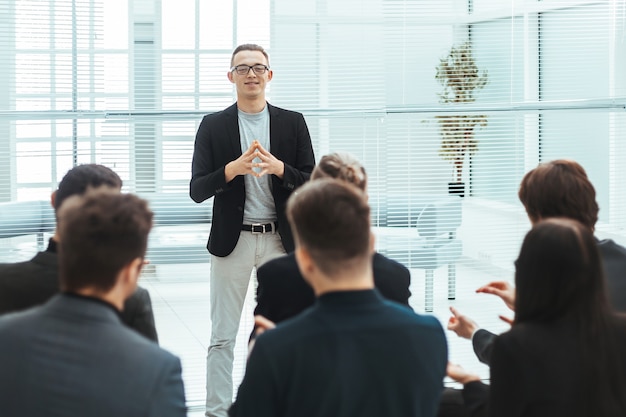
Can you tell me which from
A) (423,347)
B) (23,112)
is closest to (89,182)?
(423,347)

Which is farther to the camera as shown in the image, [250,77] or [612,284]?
[250,77]

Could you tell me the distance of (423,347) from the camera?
1831mm

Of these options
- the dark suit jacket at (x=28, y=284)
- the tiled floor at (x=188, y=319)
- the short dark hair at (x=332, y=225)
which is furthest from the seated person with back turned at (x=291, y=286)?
the tiled floor at (x=188, y=319)

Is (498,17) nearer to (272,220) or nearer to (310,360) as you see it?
(272,220)

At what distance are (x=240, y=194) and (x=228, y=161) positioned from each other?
18 cm

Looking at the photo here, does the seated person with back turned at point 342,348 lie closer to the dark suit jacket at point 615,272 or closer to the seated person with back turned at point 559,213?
the seated person with back turned at point 559,213

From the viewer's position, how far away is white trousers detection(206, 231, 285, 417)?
13.1 ft

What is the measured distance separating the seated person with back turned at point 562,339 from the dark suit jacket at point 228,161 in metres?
1.92

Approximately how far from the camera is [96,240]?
1717 millimetres

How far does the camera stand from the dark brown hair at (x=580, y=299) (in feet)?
6.66

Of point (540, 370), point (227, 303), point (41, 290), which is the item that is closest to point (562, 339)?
point (540, 370)

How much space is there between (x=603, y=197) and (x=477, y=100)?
986mm

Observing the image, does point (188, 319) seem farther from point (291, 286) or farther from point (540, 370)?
point (540, 370)

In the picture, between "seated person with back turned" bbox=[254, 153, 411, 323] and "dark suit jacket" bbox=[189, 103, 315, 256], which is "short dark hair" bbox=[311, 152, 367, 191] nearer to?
"seated person with back turned" bbox=[254, 153, 411, 323]
